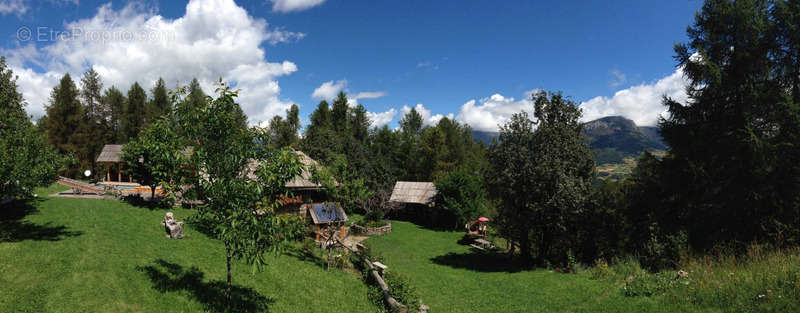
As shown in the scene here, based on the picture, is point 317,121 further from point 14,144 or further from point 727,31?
point 727,31

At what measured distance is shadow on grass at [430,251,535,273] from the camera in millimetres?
17891

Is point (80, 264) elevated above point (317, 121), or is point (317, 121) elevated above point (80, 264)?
point (317, 121)

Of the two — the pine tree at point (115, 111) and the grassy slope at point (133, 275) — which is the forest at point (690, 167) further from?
the pine tree at point (115, 111)

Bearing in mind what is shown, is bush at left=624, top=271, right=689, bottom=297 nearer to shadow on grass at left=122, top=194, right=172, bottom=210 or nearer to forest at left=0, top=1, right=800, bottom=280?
forest at left=0, top=1, right=800, bottom=280

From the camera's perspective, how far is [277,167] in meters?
7.22

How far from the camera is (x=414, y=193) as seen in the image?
3762cm

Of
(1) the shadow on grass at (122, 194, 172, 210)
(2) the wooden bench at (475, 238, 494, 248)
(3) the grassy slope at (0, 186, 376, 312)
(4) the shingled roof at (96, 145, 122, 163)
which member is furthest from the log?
(4) the shingled roof at (96, 145, 122, 163)

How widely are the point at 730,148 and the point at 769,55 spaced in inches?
212

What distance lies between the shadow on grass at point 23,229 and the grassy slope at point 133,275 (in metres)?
0.03

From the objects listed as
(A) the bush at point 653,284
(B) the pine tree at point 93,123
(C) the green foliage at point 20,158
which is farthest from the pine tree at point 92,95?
(A) the bush at point 653,284

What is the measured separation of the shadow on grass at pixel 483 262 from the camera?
1789 cm

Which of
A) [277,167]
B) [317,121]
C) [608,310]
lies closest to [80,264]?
[277,167]

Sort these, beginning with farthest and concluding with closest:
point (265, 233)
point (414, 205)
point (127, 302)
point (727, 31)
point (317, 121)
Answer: point (317, 121) → point (414, 205) → point (727, 31) → point (127, 302) → point (265, 233)

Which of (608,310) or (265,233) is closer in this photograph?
(265,233)
